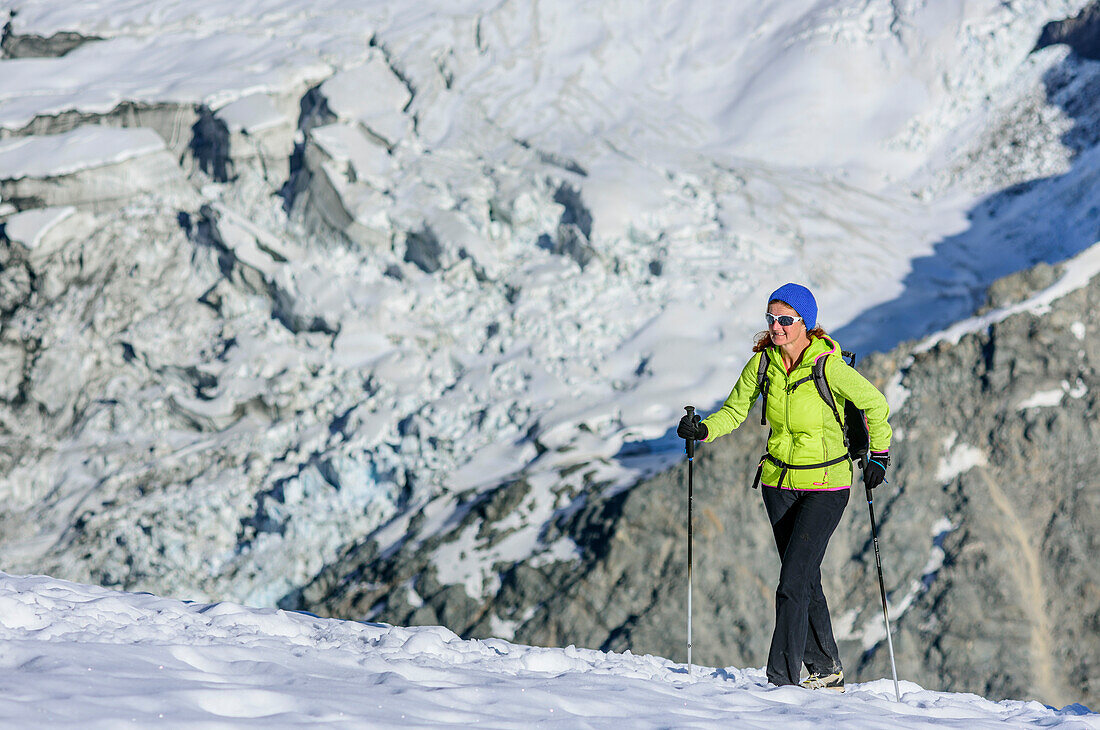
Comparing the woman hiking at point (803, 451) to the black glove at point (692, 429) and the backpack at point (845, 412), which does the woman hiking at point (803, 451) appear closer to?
the backpack at point (845, 412)

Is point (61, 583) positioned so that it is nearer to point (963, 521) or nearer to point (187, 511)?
point (963, 521)

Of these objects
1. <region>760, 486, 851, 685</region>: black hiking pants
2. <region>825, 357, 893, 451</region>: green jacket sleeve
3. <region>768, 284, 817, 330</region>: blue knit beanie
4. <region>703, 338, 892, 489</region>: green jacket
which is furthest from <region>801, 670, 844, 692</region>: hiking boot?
<region>768, 284, 817, 330</region>: blue knit beanie

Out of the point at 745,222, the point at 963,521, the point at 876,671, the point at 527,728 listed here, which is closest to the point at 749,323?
the point at 745,222

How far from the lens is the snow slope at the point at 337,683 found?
2734 mm

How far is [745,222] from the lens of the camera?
2194 cm

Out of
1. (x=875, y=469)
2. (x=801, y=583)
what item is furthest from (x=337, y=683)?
(x=875, y=469)

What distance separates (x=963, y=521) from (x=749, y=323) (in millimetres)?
7151

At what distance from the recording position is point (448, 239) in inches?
866

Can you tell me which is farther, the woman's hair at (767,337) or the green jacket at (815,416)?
the woman's hair at (767,337)

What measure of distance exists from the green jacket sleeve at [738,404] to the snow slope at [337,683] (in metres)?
1.11

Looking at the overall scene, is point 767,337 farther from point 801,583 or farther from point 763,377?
point 801,583

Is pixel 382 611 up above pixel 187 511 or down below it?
below

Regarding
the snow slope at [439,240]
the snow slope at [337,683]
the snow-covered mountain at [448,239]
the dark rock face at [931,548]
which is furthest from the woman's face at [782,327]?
the snow-covered mountain at [448,239]

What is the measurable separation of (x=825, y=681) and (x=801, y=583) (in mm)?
516
